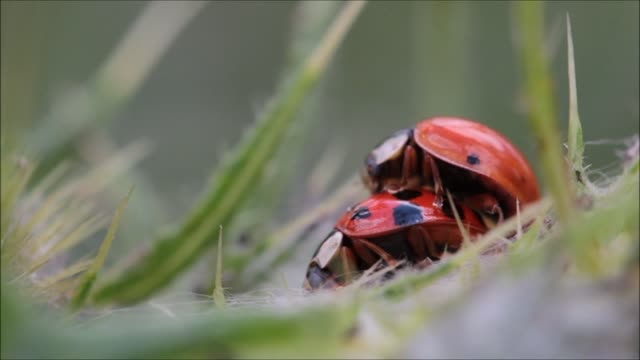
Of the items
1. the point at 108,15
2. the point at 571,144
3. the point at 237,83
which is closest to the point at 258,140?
the point at 571,144

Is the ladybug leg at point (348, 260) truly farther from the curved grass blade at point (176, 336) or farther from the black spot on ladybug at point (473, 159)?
the curved grass blade at point (176, 336)

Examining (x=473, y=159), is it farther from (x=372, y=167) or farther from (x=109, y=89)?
(x=109, y=89)

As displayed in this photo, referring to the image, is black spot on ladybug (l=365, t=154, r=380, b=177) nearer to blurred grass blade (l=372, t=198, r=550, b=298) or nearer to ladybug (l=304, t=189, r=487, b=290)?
ladybug (l=304, t=189, r=487, b=290)

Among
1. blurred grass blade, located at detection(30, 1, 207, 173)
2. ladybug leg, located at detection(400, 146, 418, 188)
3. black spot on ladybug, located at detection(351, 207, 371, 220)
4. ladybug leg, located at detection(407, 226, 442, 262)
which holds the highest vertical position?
blurred grass blade, located at detection(30, 1, 207, 173)

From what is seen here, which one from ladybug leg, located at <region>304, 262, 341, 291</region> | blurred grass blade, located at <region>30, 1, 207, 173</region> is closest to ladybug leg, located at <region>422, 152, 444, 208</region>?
ladybug leg, located at <region>304, 262, 341, 291</region>

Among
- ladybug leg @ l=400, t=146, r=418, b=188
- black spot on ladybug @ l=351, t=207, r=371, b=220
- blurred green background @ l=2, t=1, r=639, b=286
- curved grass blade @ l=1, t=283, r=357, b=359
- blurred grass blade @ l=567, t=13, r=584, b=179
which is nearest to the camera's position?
curved grass blade @ l=1, t=283, r=357, b=359

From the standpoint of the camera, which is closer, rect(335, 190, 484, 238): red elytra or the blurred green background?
rect(335, 190, 484, 238): red elytra

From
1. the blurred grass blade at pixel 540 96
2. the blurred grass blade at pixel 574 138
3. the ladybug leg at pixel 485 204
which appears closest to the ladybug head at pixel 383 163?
the ladybug leg at pixel 485 204
